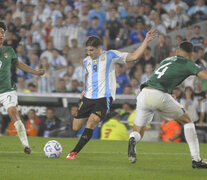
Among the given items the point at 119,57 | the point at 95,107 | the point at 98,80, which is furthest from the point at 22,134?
the point at 119,57

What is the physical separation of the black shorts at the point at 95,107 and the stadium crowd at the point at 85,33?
7.46m

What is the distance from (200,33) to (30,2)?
765 centimetres

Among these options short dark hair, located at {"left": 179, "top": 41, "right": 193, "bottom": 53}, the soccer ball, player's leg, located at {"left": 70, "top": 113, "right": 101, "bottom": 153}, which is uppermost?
short dark hair, located at {"left": 179, "top": 41, "right": 193, "bottom": 53}

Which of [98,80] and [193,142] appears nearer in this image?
[193,142]

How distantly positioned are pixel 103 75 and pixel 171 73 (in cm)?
184

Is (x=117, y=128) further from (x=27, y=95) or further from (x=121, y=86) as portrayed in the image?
(x=27, y=95)

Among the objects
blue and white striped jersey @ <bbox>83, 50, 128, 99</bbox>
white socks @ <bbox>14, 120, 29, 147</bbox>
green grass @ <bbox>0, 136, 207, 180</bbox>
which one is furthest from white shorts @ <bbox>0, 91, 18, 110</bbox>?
blue and white striped jersey @ <bbox>83, 50, 128, 99</bbox>

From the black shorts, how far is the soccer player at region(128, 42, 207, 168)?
119 cm

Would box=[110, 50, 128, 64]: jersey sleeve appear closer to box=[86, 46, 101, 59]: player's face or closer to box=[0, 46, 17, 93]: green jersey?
box=[86, 46, 101, 59]: player's face

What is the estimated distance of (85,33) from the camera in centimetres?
1964

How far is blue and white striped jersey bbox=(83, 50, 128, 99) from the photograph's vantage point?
9188 mm

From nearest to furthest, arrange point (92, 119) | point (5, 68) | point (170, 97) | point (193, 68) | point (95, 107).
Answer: point (193, 68) < point (170, 97) < point (92, 119) < point (95, 107) < point (5, 68)

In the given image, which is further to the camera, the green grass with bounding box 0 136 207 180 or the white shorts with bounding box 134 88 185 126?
the white shorts with bounding box 134 88 185 126

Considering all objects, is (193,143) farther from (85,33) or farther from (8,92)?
(85,33)
